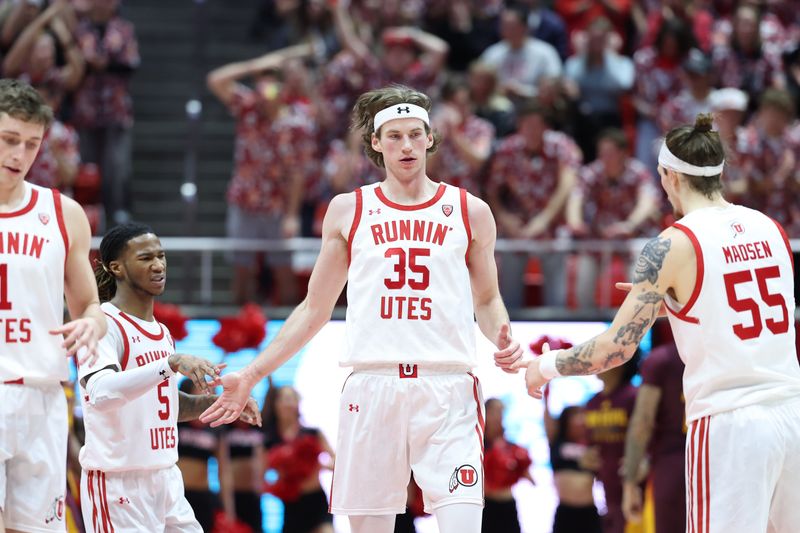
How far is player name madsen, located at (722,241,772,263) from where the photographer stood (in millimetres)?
6059

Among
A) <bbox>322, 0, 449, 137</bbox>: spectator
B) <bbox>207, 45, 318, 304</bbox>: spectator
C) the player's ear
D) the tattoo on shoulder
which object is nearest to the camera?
the tattoo on shoulder

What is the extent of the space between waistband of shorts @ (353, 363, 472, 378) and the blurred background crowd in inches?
205

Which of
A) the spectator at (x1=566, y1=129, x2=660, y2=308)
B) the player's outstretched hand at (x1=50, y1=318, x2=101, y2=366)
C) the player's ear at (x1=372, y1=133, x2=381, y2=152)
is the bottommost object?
the player's outstretched hand at (x1=50, y1=318, x2=101, y2=366)

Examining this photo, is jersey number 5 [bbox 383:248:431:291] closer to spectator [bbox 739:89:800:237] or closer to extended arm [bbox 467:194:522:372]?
extended arm [bbox 467:194:522:372]

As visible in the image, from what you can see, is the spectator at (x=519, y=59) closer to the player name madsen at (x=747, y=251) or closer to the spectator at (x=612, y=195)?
the spectator at (x=612, y=195)

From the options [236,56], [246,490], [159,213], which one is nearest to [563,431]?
[246,490]

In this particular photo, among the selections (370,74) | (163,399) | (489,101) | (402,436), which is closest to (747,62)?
(489,101)

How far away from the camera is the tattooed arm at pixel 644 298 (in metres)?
6.06

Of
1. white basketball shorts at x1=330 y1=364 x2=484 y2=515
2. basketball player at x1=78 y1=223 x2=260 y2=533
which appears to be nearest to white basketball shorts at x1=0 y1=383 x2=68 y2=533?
basketball player at x1=78 y1=223 x2=260 y2=533

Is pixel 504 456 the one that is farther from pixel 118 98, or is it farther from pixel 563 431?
pixel 118 98

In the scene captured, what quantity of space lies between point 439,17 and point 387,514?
9.16 metres

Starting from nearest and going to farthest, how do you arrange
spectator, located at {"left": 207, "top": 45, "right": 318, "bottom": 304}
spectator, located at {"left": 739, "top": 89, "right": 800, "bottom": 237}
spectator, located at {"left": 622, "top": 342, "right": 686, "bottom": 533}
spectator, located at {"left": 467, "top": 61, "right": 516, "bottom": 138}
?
spectator, located at {"left": 622, "top": 342, "right": 686, "bottom": 533} < spectator, located at {"left": 739, "top": 89, "right": 800, "bottom": 237} < spectator, located at {"left": 207, "top": 45, "right": 318, "bottom": 304} < spectator, located at {"left": 467, "top": 61, "right": 516, "bottom": 138}

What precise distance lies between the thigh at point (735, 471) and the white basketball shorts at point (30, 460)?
113 inches

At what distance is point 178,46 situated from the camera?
15773 mm
